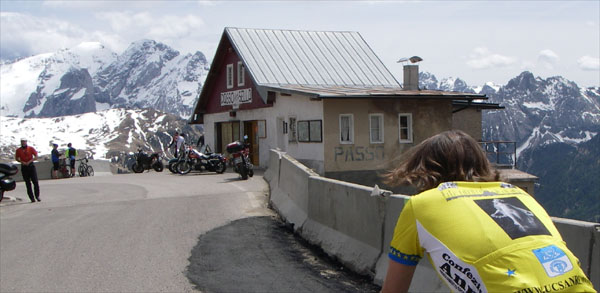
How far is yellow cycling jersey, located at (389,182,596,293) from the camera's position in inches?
97.9

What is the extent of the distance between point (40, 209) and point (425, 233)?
47.0 feet

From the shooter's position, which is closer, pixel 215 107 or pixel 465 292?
pixel 465 292

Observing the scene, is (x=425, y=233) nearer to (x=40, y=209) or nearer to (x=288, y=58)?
(x=40, y=209)

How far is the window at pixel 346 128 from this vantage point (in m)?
24.0

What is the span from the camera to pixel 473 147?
9.46 feet

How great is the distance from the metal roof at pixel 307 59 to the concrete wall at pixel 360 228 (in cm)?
2021

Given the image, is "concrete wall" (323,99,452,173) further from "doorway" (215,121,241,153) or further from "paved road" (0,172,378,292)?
"doorway" (215,121,241,153)

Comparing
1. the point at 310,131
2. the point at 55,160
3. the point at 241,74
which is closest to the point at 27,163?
the point at 310,131

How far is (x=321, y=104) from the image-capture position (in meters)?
23.6

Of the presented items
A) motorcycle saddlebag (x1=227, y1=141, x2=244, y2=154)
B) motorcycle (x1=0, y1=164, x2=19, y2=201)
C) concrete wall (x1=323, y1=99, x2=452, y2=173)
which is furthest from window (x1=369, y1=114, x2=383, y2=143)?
motorcycle (x1=0, y1=164, x2=19, y2=201)

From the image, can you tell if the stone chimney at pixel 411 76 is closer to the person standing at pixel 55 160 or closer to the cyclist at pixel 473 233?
the person standing at pixel 55 160

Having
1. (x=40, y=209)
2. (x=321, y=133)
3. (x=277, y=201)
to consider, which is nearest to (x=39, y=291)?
(x=277, y=201)

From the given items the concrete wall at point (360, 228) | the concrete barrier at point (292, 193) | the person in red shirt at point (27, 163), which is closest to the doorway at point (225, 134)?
the person in red shirt at point (27, 163)

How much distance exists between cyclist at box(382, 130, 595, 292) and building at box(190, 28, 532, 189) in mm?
19352
